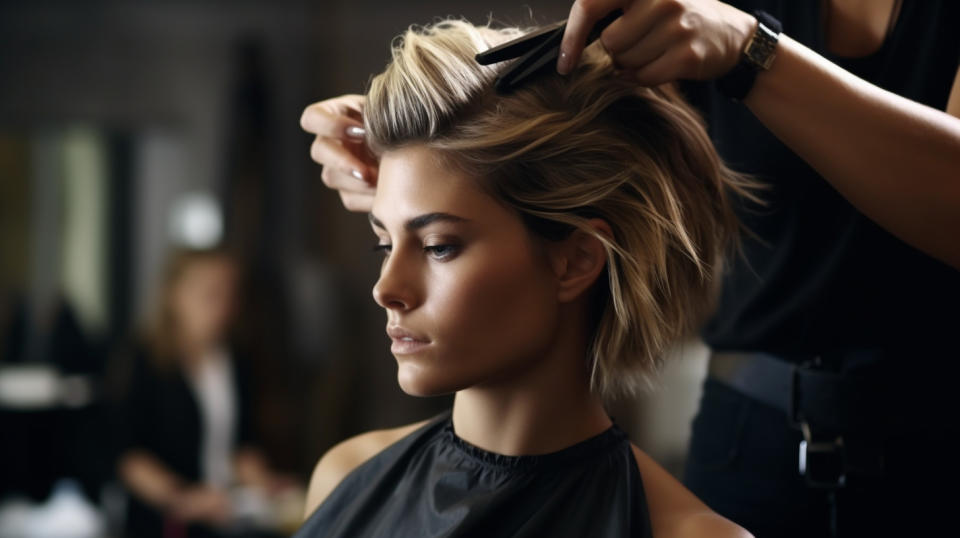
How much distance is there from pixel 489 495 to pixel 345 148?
1.59 ft

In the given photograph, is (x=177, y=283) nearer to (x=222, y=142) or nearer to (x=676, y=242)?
(x=222, y=142)

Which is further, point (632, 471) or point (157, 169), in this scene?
point (157, 169)

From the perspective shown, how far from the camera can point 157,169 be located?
18.4 feet

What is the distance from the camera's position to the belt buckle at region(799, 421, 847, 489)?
4.07 feet

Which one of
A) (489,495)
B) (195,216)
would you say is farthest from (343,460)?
(195,216)

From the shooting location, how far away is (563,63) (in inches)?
41.5

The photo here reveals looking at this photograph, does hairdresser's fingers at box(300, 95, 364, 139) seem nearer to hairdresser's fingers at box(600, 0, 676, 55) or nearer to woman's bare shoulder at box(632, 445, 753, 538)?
hairdresser's fingers at box(600, 0, 676, 55)

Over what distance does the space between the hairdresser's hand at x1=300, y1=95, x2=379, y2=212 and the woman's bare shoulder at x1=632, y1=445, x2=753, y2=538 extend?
19.2 inches

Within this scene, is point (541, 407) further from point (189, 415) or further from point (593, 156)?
point (189, 415)

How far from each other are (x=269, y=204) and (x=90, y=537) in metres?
1.98

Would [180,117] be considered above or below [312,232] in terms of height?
above

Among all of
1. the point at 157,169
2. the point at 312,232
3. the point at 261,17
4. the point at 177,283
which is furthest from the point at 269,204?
the point at 177,283

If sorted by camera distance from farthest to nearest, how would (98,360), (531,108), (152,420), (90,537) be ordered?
(98,360) < (90,537) < (152,420) < (531,108)

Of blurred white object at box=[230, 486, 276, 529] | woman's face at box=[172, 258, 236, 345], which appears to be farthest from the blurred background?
blurred white object at box=[230, 486, 276, 529]
